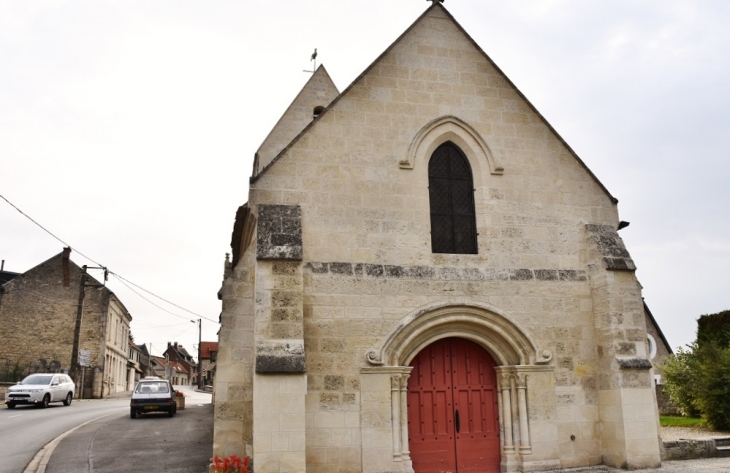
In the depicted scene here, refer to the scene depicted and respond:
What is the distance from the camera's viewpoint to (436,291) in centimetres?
978

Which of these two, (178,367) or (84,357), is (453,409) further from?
(178,367)

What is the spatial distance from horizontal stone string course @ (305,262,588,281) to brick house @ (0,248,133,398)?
30282mm

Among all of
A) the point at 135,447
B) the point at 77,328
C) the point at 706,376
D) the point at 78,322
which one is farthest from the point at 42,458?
the point at 78,322

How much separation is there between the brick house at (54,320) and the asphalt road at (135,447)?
1788 centimetres

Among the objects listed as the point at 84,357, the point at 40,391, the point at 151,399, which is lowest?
the point at 151,399

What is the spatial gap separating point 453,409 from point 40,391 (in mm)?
19465

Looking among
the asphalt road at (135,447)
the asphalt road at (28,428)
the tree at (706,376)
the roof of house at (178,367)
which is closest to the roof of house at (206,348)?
the roof of house at (178,367)

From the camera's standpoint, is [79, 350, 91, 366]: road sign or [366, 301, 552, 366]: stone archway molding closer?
[366, 301, 552, 366]: stone archway molding

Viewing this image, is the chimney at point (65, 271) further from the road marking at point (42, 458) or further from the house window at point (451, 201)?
the house window at point (451, 201)

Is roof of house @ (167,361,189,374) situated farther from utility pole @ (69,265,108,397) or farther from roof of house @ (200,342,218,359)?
utility pole @ (69,265,108,397)

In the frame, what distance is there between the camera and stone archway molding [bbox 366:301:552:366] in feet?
30.9

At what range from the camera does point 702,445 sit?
11.0 metres

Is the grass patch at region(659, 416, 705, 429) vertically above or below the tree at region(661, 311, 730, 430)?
below

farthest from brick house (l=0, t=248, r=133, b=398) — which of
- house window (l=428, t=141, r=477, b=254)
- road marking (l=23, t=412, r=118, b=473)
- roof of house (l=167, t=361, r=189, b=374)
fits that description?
roof of house (l=167, t=361, r=189, b=374)
